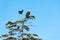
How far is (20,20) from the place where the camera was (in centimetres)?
2731

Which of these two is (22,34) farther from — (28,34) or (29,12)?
(29,12)

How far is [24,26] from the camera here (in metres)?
27.0

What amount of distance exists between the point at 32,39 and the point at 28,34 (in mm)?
910

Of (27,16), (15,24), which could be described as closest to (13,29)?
(15,24)

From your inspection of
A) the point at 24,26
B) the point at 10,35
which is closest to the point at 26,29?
the point at 24,26

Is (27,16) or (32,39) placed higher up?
(27,16)

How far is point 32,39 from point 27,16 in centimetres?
293

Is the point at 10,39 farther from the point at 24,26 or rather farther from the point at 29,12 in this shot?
the point at 29,12

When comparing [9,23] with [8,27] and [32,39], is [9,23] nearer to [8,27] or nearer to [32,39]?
[8,27]

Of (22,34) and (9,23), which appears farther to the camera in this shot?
(9,23)

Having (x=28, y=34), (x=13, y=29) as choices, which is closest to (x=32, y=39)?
(x=28, y=34)

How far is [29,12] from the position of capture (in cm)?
2794

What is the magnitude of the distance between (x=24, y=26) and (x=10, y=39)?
230 centimetres

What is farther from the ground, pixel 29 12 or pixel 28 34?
pixel 29 12
